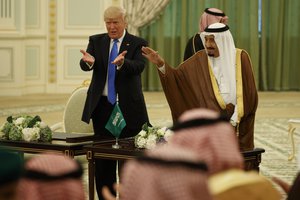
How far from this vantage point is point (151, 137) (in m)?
5.32

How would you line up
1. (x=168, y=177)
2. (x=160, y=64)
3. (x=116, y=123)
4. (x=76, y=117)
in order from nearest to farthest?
(x=168, y=177) < (x=116, y=123) < (x=160, y=64) < (x=76, y=117)

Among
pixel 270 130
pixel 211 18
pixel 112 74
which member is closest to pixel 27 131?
pixel 112 74

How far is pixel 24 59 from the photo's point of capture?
15.8 meters

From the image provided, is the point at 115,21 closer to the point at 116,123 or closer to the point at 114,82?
the point at 114,82

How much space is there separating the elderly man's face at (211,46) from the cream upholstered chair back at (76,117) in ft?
5.08

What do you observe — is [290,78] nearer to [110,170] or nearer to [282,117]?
[282,117]

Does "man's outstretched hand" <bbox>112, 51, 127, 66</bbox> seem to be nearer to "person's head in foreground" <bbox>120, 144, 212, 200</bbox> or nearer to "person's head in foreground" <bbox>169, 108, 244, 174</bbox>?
"person's head in foreground" <bbox>169, 108, 244, 174</bbox>

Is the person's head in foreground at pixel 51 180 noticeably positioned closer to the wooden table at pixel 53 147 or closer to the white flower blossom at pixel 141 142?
the white flower blossom at pixel 141 142

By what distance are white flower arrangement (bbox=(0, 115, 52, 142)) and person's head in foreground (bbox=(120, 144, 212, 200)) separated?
4.81 metres

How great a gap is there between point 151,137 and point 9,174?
4.28 metres

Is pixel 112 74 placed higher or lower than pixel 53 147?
higher

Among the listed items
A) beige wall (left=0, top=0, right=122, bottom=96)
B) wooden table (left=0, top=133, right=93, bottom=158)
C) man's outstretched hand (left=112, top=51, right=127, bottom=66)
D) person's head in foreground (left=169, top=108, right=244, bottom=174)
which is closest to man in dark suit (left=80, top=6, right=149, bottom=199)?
man's outstretched hand (left=112, top=51, right=127, bottom=66)

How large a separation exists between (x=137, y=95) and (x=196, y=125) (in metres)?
5.04

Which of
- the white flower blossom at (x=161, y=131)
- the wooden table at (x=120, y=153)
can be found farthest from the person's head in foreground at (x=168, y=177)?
Result: the white flower blossom at (x=161, y=131)
